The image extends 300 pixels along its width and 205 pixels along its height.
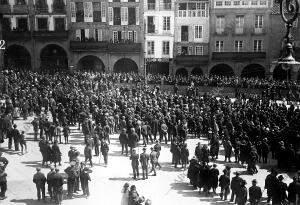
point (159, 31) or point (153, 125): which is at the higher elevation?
point (159, 31)

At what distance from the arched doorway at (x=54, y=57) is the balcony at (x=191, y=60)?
14607 millimetres

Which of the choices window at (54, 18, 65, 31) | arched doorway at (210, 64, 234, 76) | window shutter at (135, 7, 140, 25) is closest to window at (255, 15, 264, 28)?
arched doorway at (210, 64, 234, 76)

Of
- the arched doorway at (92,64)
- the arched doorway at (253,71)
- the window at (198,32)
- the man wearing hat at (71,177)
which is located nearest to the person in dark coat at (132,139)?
the man wearing hat at (71,177)

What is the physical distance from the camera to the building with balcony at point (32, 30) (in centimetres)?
4947

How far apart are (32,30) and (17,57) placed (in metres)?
4.06

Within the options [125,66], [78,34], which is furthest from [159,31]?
[78,34]

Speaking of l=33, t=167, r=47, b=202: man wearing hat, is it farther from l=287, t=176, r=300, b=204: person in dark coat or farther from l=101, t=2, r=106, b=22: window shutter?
l=101, t=2, r=106, b=22: window shutter

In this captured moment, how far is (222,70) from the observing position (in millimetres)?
52281

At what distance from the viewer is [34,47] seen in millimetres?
50250

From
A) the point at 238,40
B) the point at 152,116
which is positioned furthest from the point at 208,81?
the point at 152,116

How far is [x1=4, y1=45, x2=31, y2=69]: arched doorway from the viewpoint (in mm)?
50719

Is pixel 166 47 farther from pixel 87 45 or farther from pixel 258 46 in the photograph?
pixel 258 46

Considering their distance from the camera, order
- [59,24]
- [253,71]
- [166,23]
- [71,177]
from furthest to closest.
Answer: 1. [166,23]
2. [253,71]
3. [59,24]
4. [71,177]

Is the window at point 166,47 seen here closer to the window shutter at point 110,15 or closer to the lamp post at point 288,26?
the window shutter at point 110,15
